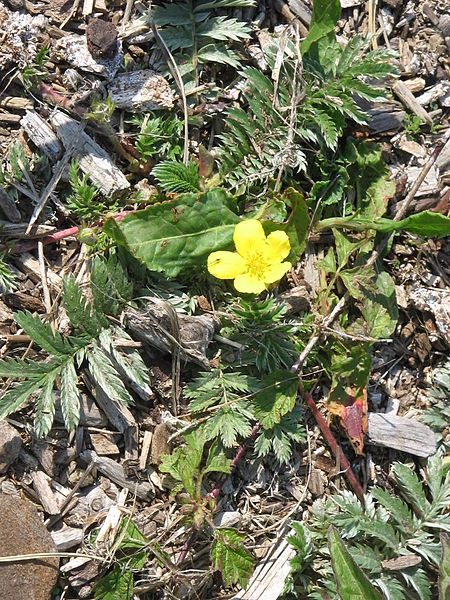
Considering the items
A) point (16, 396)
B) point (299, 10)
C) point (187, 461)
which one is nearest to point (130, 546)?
point (187, 461)

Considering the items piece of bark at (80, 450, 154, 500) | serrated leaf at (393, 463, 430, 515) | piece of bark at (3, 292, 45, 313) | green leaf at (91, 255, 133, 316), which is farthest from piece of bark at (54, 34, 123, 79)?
serrated leaf at (393, 463, 430, 515)

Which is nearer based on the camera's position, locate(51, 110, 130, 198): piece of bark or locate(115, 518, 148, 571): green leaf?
locate(115, 518, 148, 571): green leaf

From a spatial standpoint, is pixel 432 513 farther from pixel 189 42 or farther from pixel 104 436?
pixel 189 42

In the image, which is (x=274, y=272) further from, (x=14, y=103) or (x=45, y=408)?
(x=14, y=103)

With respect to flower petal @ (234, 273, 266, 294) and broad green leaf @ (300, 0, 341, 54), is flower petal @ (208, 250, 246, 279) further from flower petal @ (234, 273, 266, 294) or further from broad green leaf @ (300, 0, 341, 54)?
broad green leaf @ (300, 0, 341, 54)

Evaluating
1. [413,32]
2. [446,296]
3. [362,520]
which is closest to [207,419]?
[362,520]

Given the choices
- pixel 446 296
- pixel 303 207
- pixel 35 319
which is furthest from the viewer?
pixel 446 296
